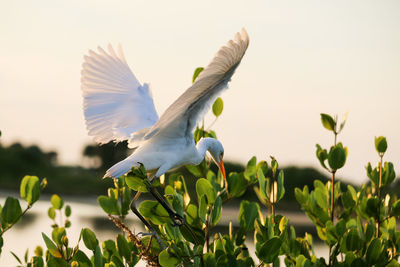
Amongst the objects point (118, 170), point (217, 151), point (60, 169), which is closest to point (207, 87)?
point (118, 170)

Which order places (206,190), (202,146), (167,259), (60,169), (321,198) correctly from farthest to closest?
(60,169) → (202,146) → (321,198) → (206,190) → (167,259)

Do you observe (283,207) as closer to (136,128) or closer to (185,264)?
(136,128)

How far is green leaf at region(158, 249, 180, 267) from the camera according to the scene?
236 cm

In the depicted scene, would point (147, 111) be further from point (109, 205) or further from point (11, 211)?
point (11, 211)

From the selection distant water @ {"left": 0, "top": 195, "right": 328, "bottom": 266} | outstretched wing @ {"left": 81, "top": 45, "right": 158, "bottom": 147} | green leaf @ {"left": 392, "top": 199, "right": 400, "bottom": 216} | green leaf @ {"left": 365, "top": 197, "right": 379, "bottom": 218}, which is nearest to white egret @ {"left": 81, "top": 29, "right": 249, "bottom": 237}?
outstretched wing @ {"left": 81, "top": 45, "right": 158, "bottom": 147}

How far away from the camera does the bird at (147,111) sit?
9.46ft

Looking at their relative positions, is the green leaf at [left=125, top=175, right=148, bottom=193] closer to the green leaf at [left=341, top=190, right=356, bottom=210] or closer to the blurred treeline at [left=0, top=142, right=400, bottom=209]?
the green leaf at [left=341, top=190, right=356, bottom=210]

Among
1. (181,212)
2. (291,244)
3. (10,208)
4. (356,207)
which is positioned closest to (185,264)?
(181,212)

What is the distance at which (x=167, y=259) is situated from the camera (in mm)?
2371

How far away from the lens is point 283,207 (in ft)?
41.1

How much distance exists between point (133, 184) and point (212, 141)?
1185 millimetres

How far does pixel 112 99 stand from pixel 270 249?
2077 millimetres

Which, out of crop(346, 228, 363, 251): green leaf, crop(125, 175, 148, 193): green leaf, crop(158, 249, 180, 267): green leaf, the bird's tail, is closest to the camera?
crop(158, 249, 180, 267): green leaf

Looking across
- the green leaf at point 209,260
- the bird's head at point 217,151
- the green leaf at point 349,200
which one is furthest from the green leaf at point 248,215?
the bird's head at point 217,151
